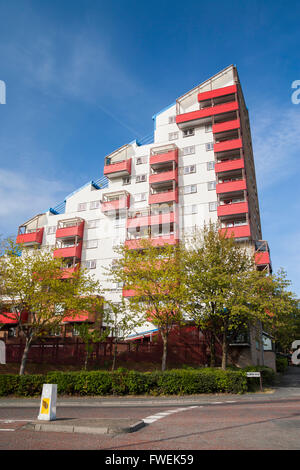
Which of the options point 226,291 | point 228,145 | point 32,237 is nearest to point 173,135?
point 228,145

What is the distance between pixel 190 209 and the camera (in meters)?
43.5

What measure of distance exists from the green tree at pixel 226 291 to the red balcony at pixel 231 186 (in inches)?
516

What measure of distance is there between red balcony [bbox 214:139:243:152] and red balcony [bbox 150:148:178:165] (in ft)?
17.1

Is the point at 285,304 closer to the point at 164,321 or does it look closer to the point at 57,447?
the point at 164,321

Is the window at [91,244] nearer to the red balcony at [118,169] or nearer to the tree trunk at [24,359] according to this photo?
the red balcony at [118,169]

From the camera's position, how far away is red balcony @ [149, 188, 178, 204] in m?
43.8

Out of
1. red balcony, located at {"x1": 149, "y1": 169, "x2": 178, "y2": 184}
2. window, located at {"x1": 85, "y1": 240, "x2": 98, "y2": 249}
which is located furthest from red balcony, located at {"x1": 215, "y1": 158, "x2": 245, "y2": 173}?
window, located at {"x1": 85, "y1": 240, "x2": 98, "y2": 249}

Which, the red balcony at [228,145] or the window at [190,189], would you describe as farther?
the window at [190,189]

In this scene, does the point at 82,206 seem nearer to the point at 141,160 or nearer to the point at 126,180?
the point at 126,180

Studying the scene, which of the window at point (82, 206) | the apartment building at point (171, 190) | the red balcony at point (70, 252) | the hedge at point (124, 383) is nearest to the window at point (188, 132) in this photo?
the apartment building at point (171, 190)

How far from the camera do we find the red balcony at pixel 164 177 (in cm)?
4444

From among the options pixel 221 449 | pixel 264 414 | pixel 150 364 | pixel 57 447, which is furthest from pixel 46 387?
pixel 150 364

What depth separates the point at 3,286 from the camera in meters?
26.6

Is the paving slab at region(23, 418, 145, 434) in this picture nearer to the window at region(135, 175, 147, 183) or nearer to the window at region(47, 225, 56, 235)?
the window at region(135, 175, 147, 183)
